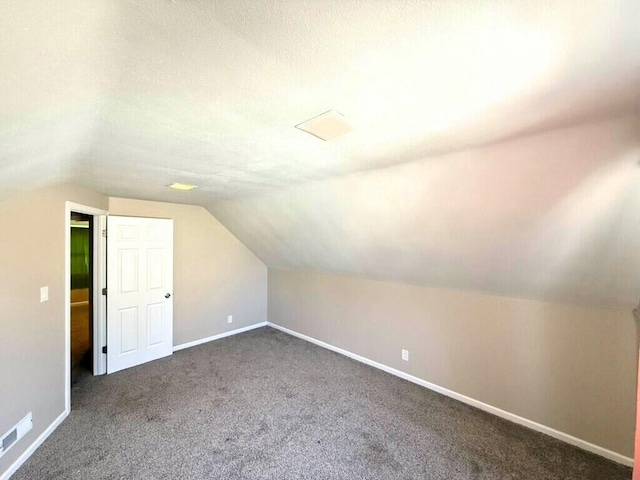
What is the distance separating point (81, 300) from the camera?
22.7 ft

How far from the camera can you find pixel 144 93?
1112 millimetres

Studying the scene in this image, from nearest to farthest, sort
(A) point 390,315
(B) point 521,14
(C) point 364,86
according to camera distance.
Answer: (B) point 521,14
(C) point 364,86
(A) point 390,315

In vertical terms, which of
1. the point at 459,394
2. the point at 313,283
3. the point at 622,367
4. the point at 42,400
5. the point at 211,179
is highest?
the point at 211,179

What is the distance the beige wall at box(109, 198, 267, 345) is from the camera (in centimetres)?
416

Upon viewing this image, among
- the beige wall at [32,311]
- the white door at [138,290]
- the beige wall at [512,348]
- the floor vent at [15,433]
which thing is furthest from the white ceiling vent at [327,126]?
the white door at [138,290]

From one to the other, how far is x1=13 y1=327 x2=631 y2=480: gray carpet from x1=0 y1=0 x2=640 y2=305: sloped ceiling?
4.27 ft

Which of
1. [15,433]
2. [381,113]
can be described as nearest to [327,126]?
[381,113]

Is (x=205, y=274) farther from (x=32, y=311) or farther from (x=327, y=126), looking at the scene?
(x=327, y=126)

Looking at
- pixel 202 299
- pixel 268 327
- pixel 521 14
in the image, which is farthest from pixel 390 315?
pixel 521 14

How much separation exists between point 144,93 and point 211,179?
1498 millimetres

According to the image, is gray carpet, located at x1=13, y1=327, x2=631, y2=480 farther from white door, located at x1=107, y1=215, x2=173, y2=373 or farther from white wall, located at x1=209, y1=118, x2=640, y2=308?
white wall, located at x1=209, y1=118, x2=640, y2=308

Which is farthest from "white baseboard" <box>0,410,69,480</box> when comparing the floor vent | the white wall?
Answer: the white wall

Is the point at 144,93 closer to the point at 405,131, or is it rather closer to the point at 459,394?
the point at 405,131

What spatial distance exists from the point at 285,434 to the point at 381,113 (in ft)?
8.47
